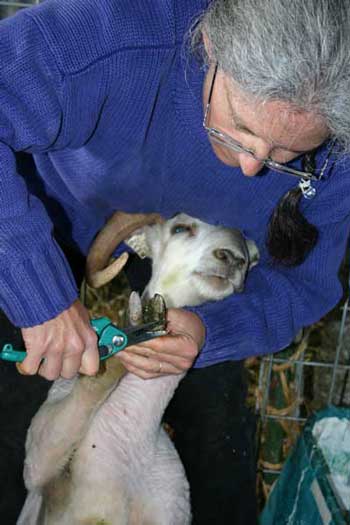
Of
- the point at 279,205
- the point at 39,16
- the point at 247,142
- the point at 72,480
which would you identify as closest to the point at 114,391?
the point at 72,480

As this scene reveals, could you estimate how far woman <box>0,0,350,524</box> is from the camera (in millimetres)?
860

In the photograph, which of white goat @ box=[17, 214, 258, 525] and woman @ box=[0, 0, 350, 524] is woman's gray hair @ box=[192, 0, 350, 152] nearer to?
woman @ box=[0, 0, 350, 524]

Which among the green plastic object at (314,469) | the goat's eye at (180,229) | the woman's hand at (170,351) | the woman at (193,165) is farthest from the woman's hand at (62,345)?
the green plastic object at (314,469)

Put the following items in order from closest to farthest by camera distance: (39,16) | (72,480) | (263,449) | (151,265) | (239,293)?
(39,16) → (72,480) → (239,293) → (151,265) → (263,449)

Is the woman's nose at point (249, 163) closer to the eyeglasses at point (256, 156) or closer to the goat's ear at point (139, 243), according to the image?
the eyeglasses at point (256, 156)

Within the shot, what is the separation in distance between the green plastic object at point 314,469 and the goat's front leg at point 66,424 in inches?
23.9

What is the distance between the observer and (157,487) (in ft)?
4.17

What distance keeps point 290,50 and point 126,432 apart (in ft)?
2.46

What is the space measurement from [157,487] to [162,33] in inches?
30.3

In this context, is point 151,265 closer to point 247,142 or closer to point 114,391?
point 114,391

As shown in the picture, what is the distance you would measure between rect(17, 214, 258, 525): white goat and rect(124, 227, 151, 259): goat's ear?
0.04m

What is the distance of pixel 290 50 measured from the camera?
825 mm

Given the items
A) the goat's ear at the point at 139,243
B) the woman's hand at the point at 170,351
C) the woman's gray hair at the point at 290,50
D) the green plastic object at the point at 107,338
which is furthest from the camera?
the goat's ear at the point at 139,243

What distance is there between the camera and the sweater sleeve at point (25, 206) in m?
0.86
